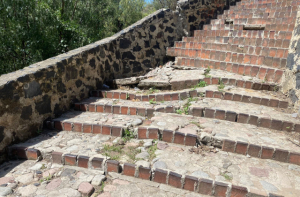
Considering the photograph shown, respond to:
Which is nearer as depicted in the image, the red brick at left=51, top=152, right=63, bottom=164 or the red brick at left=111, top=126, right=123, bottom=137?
the red brick at left=51, top=152, right=63, bottom=164

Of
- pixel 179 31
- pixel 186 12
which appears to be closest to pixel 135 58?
pixel 179 31

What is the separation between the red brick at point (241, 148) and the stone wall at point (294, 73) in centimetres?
120

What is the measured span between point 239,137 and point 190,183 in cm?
Answer: 83

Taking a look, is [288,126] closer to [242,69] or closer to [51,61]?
[242,69]

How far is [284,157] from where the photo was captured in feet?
6.84

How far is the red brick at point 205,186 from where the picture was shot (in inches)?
69.6

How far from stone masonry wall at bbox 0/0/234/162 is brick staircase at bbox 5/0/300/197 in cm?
A: 23

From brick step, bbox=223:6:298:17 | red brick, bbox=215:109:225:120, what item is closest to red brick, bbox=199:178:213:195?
red brick, bbox=215:109:225:120

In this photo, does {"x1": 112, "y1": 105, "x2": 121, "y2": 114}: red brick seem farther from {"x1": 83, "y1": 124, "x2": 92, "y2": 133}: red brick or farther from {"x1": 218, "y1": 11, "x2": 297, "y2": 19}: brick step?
{"x1": 218, "y1": 11, "x2": 297, "y2": 19}: brick step

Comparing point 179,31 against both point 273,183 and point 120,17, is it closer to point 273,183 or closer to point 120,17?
point 273,183

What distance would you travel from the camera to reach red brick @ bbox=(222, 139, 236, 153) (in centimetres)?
219

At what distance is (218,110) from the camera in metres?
2.73

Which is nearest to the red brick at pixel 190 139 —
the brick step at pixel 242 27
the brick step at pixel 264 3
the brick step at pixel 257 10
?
the brick step at pixel 242 27

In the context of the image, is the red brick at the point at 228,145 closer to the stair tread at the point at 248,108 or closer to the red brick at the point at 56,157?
the stair tread at the point at 248,108
